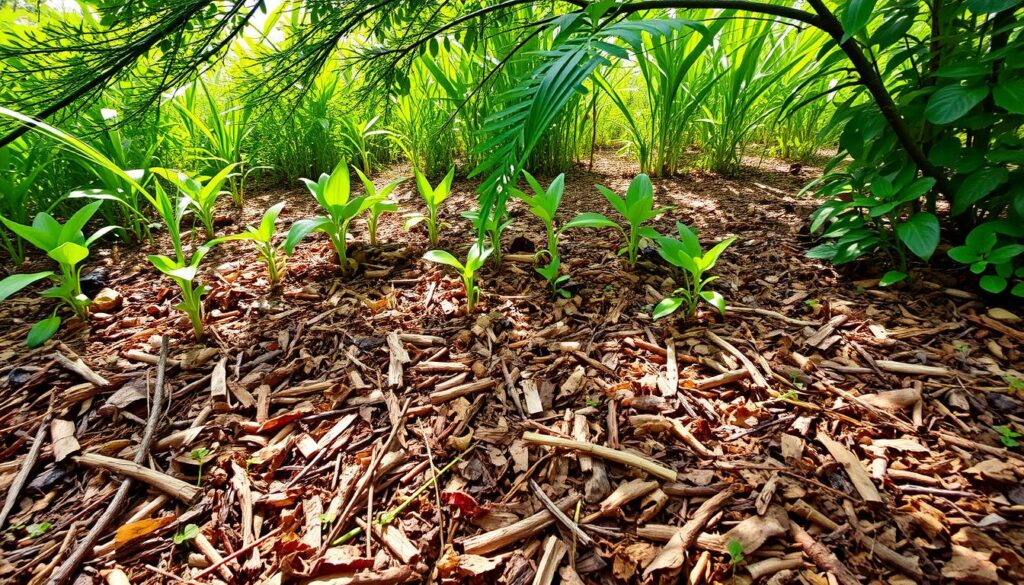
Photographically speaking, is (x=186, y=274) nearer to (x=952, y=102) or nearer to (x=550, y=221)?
(x=550, y=221)

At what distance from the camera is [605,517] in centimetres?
60

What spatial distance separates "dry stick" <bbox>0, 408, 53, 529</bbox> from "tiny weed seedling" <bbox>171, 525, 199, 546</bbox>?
0.93 ft

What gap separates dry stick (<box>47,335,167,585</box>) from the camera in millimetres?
550

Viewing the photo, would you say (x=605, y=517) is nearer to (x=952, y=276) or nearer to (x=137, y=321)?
(x=952, y=276)

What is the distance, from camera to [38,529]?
61 centimetres

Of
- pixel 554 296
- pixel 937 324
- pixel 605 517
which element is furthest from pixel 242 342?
pixel 937 324

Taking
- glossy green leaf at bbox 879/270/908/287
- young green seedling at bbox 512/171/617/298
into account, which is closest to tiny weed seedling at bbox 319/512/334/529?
young green seedling at bbox 512/171/617/298

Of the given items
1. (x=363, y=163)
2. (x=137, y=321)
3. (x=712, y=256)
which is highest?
(x=363, y=163)

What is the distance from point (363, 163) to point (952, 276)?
2.73 meters

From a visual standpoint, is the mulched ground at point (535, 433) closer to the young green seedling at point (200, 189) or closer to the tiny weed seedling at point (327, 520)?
the tiny weed seedling at point (327, 520)

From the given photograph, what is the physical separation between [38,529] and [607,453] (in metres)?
0.90

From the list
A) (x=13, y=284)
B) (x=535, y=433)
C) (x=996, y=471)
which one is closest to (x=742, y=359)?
(x=996, y=471)

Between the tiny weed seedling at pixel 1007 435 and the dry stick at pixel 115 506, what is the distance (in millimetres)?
1430

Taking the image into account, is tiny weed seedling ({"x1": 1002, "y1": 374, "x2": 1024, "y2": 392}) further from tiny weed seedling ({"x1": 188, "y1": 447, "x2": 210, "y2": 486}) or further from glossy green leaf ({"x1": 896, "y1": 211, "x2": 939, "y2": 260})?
tiny weed seedling ({"x1": 188, "y1": 447, "x2": 210, "y2": 486})
